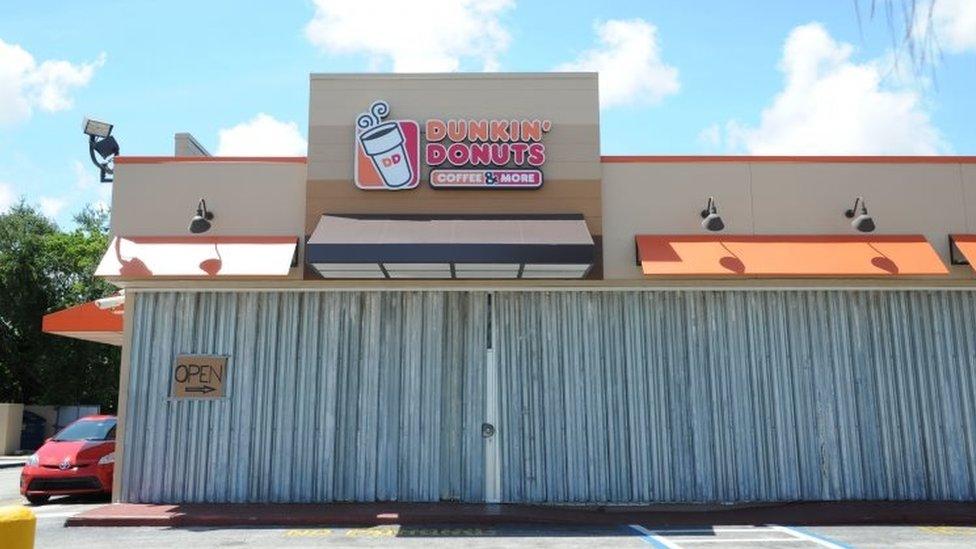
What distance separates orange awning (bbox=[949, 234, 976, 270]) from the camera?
12344 millimetres

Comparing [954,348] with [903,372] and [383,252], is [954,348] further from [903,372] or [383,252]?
[383,252]

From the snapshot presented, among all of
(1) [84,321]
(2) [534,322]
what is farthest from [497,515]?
(1) [84,321]

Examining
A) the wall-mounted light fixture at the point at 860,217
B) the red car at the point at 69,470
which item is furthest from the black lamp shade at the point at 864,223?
the red car at the point at 69,470

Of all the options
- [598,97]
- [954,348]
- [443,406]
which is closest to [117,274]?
[443,406]

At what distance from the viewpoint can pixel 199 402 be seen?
1253 centimetres

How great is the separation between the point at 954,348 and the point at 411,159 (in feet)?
29.4

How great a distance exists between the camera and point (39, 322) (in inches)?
1480

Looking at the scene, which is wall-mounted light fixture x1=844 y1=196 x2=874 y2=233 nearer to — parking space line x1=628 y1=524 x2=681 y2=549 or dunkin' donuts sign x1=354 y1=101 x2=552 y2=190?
dunkin' donuts sign x1=354 y1=101 x2=552 y2=190

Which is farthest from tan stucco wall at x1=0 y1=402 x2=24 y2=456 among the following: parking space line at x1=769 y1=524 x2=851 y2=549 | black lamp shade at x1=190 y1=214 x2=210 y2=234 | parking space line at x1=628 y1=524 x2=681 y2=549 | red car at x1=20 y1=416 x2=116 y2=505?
parking space line at x1=769 y1=524 x2=851 y2=549

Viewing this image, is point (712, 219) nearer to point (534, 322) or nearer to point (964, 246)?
point (534, 322)

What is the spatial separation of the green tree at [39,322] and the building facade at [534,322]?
27.3 m

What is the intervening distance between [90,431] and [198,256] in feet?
14.8

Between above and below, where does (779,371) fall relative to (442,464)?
above

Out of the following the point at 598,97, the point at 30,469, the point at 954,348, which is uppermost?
the point at 598,97
